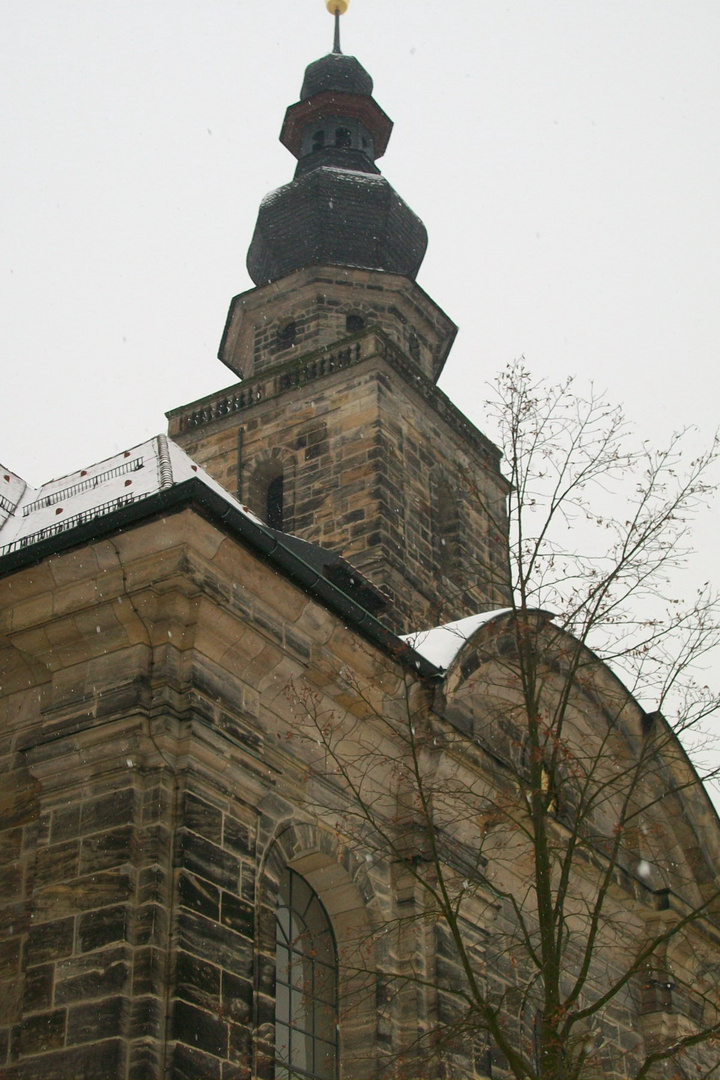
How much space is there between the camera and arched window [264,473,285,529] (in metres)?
21.8

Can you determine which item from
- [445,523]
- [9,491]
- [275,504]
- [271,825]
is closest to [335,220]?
[275,504]

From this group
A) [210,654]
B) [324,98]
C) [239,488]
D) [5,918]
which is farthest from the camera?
[324,98]

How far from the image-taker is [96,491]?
35.6ft

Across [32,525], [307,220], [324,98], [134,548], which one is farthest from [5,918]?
[324,98]

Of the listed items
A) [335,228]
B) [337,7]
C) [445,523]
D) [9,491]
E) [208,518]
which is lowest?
[208,518]

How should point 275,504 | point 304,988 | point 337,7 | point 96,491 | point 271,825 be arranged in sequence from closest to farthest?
point 271,825, point 304,988, point 96,491, point 275,504, point 337,7

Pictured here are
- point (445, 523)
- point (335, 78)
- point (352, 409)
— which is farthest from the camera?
point (335, 78)

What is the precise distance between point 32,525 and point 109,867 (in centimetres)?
336

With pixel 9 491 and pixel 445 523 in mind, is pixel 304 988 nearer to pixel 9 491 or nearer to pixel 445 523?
pixel 9 491

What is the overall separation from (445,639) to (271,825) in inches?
125

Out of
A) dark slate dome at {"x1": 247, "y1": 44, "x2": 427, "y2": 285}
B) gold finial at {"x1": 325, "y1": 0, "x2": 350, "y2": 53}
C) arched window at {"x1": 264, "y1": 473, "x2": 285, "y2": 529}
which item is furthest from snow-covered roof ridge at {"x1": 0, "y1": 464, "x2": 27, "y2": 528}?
gold finial at {"x1": 325, "y1": 0, "x2": 350, "y2": 53}

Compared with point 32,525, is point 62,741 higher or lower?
lower

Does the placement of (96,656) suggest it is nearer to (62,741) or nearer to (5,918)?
(62,741)

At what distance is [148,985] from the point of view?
26.4ft
